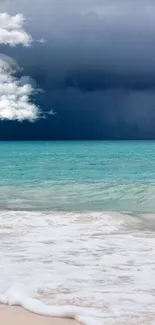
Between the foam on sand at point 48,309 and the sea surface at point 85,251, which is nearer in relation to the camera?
the foam on sand at point 48,309

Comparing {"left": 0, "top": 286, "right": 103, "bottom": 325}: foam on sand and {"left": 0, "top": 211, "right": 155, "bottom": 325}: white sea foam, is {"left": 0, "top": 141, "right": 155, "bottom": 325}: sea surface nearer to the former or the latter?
{"left": 0, "top": 211, "right": 155, "bottom": 325}: white sea foam

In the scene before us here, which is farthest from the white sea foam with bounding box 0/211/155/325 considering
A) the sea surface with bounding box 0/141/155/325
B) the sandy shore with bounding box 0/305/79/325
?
the sandy shore with bounding box 0/305/79/325

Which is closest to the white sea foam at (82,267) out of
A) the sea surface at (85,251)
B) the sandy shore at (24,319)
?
the sea surface at (85,251)

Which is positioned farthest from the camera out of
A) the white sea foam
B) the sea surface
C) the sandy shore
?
the sea surface

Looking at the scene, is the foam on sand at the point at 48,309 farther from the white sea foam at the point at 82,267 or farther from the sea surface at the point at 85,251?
the sea surface at the point at 85,251

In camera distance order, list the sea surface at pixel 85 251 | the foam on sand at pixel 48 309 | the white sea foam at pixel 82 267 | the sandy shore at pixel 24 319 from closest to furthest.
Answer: the sandy shore at pixel 24 319 → the foam on sand at pixel 48 309 → the white sea foam at pixel 82 267 → the sea surface at pixel 85 251

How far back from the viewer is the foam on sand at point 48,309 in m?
4.41

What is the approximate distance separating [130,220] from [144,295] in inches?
232

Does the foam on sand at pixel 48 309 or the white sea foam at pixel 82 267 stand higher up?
the foam on sand at pixel 48 309

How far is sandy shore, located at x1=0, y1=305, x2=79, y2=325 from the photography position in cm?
429

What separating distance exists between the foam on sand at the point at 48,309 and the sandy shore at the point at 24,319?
0.07m

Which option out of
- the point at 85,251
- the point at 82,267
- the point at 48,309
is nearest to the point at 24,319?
the point at 48,309

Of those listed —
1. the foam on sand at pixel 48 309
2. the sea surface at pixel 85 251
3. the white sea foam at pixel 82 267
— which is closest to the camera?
the foam on sand at pixel 48 309

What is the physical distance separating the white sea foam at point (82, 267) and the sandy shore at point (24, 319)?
11cm
